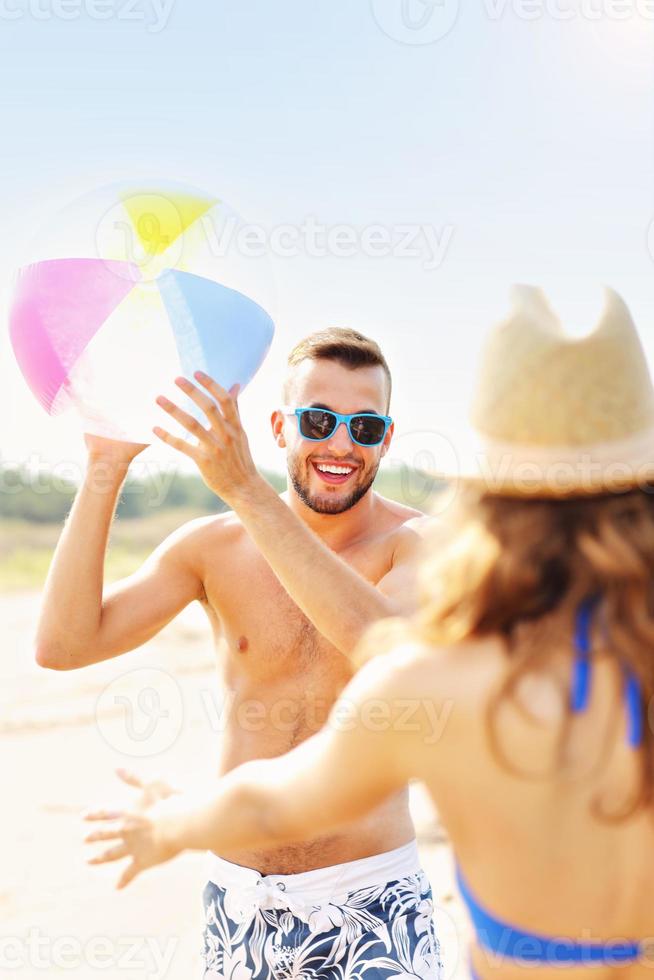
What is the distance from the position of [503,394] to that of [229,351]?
141 centimetres

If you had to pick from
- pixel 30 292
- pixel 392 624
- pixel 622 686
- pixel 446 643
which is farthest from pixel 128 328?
pixel 622 686

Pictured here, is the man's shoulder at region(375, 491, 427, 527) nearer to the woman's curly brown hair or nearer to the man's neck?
the man's neck

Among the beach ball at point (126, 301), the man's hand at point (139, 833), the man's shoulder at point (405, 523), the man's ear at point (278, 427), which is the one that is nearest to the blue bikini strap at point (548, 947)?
the man's hand at point (139, 833)

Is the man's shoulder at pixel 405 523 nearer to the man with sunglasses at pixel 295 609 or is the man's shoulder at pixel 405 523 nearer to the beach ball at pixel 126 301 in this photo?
the man with sunglasses at pixel 295 609

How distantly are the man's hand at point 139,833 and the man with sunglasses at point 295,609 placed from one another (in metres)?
0.70

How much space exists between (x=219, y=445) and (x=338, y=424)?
799 millimetres

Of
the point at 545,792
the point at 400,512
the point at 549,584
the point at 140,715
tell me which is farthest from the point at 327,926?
the point at 140,715

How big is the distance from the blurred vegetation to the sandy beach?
330 inches

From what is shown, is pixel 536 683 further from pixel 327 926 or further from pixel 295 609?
pixel 295 609

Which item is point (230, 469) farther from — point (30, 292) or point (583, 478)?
point (583, 478)

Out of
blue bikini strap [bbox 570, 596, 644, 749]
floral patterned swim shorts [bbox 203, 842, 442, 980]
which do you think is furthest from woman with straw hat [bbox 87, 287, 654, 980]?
floral patterned swim shorts [bbox 203, 842, 442, 980]

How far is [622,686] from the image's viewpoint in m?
1.36

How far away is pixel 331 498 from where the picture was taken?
127 inches

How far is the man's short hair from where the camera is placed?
3320mm
